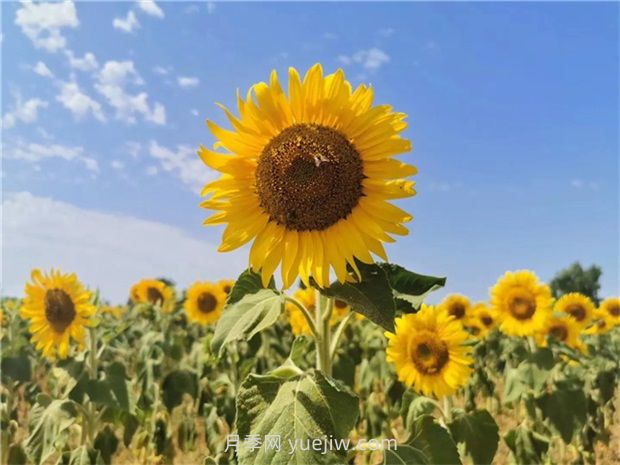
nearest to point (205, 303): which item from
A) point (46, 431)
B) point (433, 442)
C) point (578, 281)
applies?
point (46, 431)

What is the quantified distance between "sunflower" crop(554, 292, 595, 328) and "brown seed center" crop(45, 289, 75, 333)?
231 inches

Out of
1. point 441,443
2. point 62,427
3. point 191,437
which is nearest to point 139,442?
point 191,437

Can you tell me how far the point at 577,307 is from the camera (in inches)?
309

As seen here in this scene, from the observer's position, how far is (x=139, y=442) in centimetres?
652

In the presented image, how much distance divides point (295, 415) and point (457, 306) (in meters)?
6.02

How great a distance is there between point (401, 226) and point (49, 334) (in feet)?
12.9

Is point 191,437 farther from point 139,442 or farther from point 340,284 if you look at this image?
point 340,284

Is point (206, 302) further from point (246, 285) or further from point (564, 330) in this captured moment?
point (246, 285)

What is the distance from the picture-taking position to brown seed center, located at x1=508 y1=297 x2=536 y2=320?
17.9 feet

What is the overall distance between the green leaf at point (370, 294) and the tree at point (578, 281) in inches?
1784

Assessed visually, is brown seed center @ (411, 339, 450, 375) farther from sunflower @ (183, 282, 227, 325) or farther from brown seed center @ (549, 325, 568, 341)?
sunflower @ (183, 282, 227, 325)

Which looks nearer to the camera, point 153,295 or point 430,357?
point 430,357

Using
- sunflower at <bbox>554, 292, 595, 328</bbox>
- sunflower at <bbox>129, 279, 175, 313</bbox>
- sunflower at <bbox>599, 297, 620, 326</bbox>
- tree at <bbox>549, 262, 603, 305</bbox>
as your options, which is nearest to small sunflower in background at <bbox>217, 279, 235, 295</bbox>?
sunflower at <bbox>129, 279, 175, 313</bbox>

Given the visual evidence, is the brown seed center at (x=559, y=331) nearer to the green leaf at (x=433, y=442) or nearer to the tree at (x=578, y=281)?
the green leaf at (x=433, y=442)
